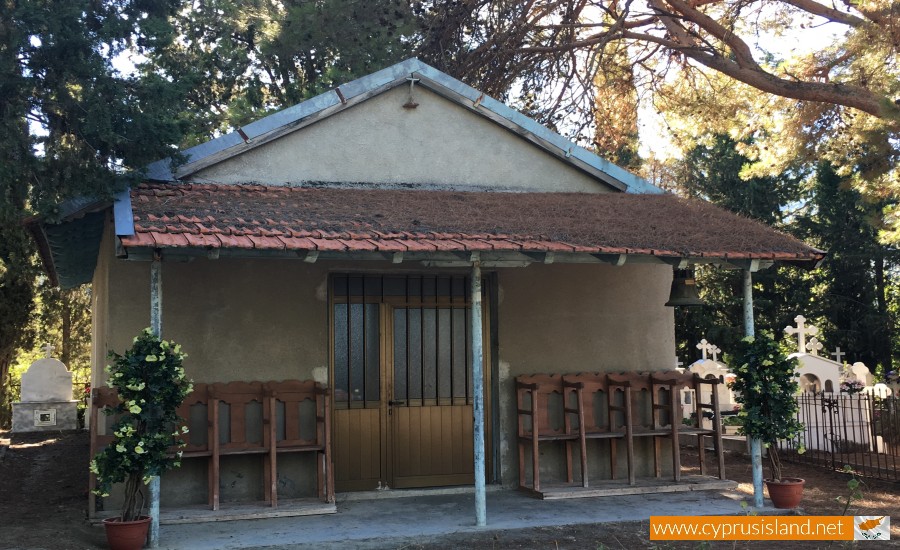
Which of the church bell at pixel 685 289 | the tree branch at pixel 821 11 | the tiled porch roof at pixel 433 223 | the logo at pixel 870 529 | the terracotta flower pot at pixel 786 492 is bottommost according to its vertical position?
the logo at pixel 870 529

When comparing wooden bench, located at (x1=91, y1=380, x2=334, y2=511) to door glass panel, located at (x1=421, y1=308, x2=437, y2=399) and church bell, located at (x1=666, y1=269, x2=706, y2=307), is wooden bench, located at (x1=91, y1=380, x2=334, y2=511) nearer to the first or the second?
door glass panel, located at (x1=421, y1=308, x2=437, y2=399)

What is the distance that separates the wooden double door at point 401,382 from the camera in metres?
9.27

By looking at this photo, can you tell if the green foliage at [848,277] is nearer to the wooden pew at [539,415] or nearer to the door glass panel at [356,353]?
the wooden pew at [539,415]

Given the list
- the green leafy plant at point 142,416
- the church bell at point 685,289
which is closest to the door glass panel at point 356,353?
the green leafy plant at point 142,416

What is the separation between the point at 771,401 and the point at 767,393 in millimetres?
90

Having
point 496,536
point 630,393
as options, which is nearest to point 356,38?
point 630,393

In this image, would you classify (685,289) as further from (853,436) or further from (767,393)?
(853,436)

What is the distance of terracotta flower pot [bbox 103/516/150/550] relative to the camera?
678 centimetres

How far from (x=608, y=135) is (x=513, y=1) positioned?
10.4ft

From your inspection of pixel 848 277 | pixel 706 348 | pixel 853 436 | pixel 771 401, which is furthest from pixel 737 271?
pixel 771 401

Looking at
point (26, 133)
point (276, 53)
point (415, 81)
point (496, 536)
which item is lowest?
point (496, 536)

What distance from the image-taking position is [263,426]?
8570 mm

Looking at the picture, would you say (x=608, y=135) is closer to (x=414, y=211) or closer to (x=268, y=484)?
(x=414, y=211)

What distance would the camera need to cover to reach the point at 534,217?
28.4 ft
